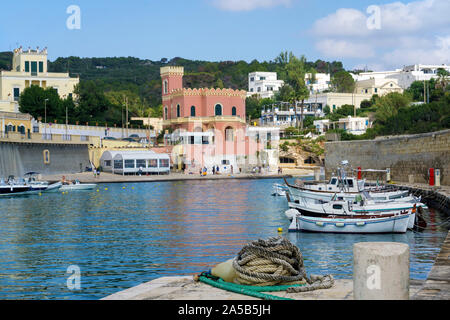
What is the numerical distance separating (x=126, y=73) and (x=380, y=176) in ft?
428

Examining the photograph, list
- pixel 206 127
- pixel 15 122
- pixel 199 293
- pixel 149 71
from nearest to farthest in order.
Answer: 1. pixel 199 293
2. pixel 15 122
3. pixel 206 127
4. pixel 149 71

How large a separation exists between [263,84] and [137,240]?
376 feet

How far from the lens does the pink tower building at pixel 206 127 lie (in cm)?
7344

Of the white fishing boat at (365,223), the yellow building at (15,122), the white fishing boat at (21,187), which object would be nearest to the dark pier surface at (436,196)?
the white fishing boat at (365,223)

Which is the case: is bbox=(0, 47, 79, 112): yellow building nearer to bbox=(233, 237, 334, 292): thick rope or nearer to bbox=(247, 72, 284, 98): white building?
bbox=(247, 72, 284, 98): white building

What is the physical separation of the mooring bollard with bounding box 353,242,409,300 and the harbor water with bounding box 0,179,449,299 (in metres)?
8.68

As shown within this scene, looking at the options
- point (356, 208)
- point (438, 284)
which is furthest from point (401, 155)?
point (438, 284)

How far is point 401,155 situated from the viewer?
44250 mm

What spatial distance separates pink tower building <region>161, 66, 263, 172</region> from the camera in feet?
241

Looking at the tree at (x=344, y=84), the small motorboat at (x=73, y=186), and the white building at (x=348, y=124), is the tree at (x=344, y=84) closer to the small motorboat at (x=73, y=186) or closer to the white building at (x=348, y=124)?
the white building at (x=348, y=124)

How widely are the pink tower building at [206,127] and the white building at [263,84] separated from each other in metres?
48.9

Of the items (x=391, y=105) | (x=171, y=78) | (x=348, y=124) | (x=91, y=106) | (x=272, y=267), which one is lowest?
(x=272, y=267)

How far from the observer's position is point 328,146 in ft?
189

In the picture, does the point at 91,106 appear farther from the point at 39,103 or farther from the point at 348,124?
the point at 348,124
